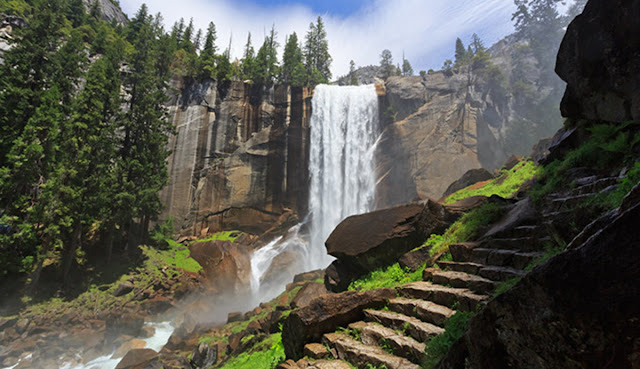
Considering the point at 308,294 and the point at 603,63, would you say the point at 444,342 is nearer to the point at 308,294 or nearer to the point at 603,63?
the point at 308,294

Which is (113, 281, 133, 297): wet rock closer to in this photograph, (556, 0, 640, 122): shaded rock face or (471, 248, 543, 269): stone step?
(471, 248, 543, 269): stone step

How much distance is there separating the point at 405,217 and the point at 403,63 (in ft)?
262

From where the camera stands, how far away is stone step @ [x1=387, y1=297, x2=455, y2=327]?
502 cm

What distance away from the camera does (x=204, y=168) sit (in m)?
33.2

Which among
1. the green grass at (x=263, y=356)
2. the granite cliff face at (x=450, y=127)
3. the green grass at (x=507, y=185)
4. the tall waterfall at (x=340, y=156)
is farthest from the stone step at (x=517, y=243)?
the tall waterfall at (x=340, y=156)

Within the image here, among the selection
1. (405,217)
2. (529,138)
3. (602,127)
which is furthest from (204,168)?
(529,138)

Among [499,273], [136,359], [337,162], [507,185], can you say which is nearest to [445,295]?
[499,273]

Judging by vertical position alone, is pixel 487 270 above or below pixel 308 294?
above

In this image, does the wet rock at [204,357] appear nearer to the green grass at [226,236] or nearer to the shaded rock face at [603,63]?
the shaded rock face at [603,63]

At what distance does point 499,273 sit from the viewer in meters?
5.16

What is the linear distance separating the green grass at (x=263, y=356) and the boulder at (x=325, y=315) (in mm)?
770

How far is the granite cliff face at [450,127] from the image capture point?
31688 mm

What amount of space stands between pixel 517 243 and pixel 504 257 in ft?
2.74

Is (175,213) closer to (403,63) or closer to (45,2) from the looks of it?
(45,2)
